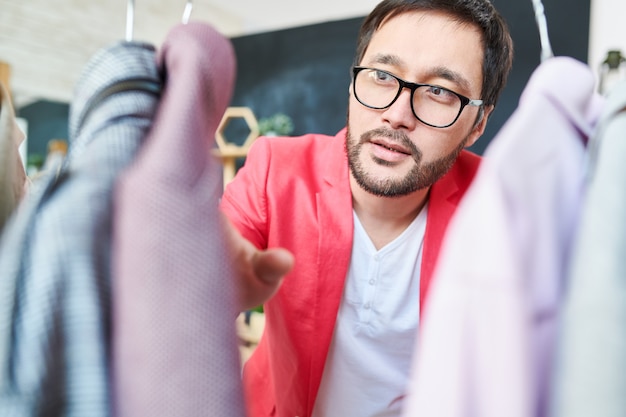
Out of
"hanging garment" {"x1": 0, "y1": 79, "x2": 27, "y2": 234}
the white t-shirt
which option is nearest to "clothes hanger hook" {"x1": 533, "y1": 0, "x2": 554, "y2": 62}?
"hanging garment" {"x1": 0, "y1": 79, "x2": 27, "y2": 234}

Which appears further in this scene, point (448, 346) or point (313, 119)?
point (313, 119)

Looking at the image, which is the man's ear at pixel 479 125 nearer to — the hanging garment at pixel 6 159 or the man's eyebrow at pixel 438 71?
the man's eyebrow at pixel 438 71

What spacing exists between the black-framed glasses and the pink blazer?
0.60 ft

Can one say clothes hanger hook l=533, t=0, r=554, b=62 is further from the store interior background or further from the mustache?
the store interior background

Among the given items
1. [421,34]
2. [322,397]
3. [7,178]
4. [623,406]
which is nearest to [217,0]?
[421,34]

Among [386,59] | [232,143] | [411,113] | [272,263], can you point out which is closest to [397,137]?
[411,113]

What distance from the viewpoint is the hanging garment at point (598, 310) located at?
0.91 feet

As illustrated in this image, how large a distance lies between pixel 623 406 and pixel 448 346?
11 cm

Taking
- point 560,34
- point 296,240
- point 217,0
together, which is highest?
point 217,0

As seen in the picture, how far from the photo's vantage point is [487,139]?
2375 mm

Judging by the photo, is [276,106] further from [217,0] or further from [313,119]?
[217,0]

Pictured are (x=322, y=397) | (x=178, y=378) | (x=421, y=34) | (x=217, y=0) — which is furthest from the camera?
(x=217, y=0)

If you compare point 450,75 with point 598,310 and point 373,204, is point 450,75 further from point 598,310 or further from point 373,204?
point 598,310

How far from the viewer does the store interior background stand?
2.21 metres
